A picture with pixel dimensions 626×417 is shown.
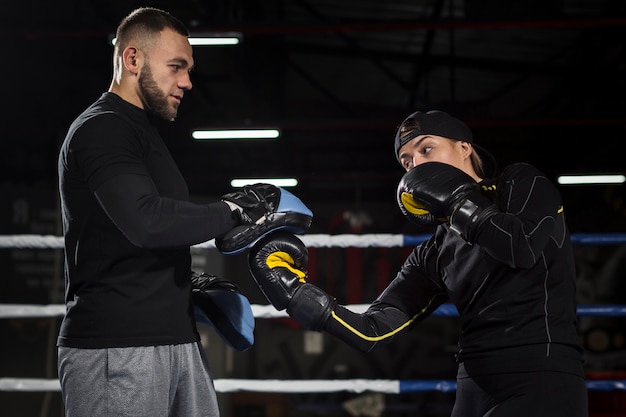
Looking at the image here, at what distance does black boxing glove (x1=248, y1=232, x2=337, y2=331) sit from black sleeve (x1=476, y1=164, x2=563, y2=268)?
464 mm

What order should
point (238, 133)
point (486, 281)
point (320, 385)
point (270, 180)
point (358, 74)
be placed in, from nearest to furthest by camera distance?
1. point (486, 281)
2. point (320, 385)
3. point (238, 133)
4. point (270, 180)
5. point (358, 74)

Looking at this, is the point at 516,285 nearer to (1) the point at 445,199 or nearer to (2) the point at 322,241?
(1) the point at 445,199

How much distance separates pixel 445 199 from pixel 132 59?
83 cm

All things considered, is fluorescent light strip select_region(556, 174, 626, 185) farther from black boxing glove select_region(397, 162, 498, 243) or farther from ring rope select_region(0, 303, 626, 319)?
black boxing glove select_region(397, 162, 498, 243)

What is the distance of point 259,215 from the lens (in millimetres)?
1674

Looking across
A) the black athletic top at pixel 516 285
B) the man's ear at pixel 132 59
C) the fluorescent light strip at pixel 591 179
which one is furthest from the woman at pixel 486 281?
the fluorescent light strip at pixel 591 179

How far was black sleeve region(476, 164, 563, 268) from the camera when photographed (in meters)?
1.60

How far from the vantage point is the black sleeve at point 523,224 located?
5.25ft

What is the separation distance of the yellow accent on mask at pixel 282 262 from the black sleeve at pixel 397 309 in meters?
0.15

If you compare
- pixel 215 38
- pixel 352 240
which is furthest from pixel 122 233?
pixel 215 38

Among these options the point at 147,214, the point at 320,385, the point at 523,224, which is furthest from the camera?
the point at 320,385

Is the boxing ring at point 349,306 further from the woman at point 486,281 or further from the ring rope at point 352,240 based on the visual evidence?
the woman at point 486,281

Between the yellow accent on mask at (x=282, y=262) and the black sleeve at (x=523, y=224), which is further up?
the black sleeve at (x=523, y=224)

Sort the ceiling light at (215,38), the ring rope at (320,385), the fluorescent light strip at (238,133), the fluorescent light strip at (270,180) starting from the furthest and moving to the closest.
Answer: the fluorescent light strip at (270,180)
the fluorescent light strip at (238,133)
the ceiling light at (215,38)
the ring rope at (320,385)
